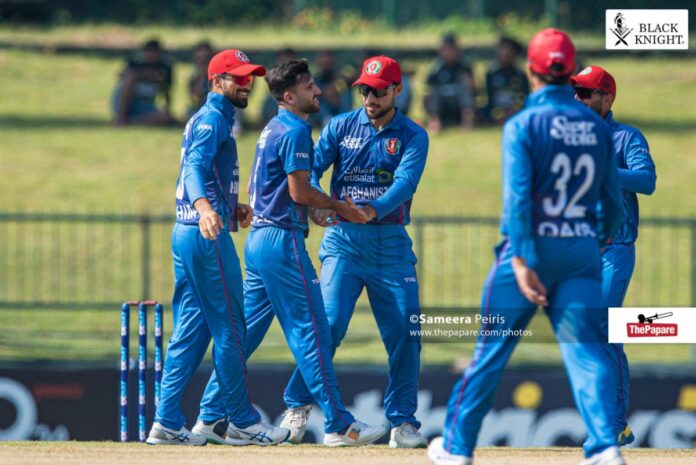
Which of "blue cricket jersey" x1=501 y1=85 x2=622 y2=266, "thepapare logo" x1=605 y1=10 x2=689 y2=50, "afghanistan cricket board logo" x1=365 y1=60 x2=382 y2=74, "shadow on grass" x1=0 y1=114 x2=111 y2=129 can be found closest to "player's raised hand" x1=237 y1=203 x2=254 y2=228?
"afghanistan cricket board logo" x1=365 y1=60 x2=382 y2=74

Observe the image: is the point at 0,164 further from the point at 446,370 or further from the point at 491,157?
the point at 446,370

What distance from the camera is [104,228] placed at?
18297mm

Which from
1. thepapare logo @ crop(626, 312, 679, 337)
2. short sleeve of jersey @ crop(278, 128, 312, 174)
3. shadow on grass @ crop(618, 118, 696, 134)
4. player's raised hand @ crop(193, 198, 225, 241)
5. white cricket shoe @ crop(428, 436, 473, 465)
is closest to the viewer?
white cricket shoe @ crop(428, 436, 473, 465)

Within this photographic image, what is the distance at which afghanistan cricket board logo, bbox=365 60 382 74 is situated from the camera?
909 cm

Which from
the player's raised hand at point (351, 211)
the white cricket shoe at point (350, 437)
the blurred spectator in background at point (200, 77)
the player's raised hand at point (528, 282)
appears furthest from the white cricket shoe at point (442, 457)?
the blurred spectator in background at point (200, 77)

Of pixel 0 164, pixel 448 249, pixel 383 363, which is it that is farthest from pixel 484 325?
pixel 0 164

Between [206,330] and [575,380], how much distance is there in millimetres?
2792

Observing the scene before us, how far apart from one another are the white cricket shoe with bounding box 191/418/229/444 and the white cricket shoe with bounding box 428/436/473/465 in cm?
209

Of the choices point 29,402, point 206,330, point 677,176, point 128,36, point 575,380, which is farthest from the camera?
point 128,36

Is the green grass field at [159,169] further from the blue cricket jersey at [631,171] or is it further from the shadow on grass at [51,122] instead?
the blue cricket jersey at [631,171]

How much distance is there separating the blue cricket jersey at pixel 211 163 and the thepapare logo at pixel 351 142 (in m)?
0.87

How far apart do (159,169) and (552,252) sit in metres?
14.9

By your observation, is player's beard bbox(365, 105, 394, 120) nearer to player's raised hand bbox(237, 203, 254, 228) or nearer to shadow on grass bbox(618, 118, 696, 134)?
player's raised hand bbox(237, 203, 254, 228)

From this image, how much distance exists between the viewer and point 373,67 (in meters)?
9.11
